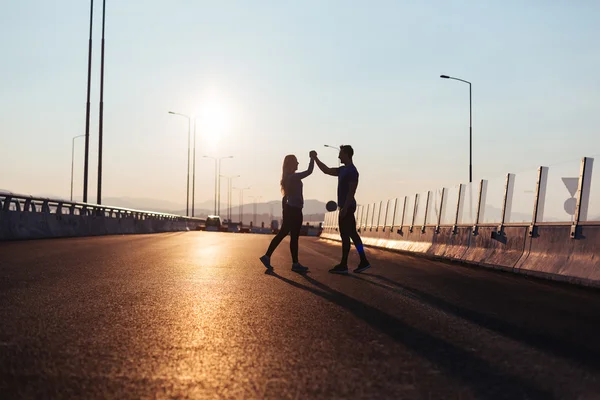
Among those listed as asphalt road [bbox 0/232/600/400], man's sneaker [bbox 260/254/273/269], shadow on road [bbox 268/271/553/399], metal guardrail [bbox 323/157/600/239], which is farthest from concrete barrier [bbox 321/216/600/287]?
shadow on road [bbox 268/271/553/399]

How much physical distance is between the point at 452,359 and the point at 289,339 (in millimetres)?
1284

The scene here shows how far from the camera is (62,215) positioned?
90.3 ft

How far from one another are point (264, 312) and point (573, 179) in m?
8.42

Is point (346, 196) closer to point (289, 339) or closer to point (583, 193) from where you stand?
point (583, 193)

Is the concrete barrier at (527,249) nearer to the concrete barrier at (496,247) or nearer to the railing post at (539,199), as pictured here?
the concrete barrier at (496,247)

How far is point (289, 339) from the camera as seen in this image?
5.92m

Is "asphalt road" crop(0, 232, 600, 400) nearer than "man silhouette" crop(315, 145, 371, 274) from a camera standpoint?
Yes

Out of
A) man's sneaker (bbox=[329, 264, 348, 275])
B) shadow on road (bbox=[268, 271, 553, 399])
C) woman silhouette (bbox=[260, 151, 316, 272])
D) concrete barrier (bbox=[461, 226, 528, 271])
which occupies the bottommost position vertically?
shadow on road (bbox=[268, 271, 553, 399])

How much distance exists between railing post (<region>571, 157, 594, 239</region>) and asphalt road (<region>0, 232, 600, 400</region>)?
1900 millimetres

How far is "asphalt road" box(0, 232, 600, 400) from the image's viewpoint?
4.33 metres

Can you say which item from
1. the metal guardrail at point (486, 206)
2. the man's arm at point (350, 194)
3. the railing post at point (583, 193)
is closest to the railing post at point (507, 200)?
the metal guardrail at point (486, 206)

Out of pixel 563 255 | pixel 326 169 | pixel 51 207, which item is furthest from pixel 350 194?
pixel 51 207

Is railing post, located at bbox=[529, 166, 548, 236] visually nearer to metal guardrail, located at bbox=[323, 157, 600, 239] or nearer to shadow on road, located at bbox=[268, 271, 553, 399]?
metal guardrail, located at bbox=[323, 157, 600, 239]

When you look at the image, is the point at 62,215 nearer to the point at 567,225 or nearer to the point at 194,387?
the point at 567,225
